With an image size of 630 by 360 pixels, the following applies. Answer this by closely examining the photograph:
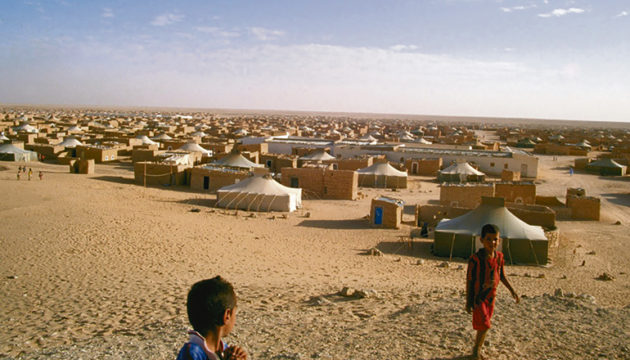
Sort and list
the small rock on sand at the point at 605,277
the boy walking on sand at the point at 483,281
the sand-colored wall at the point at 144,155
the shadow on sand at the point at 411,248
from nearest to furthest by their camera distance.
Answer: the boy walking on sand at the point at 483,281
the small rock on sand at the point at 605,277
the shadow on sand at the point at 411,248
the sand-colored wall at the point at 144,155

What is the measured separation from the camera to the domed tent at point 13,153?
33.6m

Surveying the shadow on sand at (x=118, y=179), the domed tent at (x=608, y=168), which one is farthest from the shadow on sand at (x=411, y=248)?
the domed tent at (x=608, y=168)

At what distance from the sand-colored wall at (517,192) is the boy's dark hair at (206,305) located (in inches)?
878

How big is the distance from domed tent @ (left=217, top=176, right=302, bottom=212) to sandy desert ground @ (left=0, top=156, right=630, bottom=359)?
3.02 feet

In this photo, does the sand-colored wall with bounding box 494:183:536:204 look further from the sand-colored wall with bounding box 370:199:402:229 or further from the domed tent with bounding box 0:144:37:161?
the domed tent with bounding box 0:144:37:161

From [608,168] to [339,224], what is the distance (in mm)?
30489

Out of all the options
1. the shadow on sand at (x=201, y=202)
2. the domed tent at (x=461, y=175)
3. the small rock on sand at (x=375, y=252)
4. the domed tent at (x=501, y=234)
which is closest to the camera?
the domed tent at (x=501, y=234)

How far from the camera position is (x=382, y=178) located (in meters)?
30.5

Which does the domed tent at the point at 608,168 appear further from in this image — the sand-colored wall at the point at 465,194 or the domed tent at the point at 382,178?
the sand-colored wall at the point at 465,194

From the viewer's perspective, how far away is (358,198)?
25984 mm

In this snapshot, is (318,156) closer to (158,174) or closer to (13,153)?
(158,174)

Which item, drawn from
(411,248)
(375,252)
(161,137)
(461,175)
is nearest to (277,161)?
(461,175)

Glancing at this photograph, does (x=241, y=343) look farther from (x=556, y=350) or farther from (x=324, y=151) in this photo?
(x=324, y=151)

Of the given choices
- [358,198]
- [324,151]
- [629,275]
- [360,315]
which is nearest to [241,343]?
[360,315]
